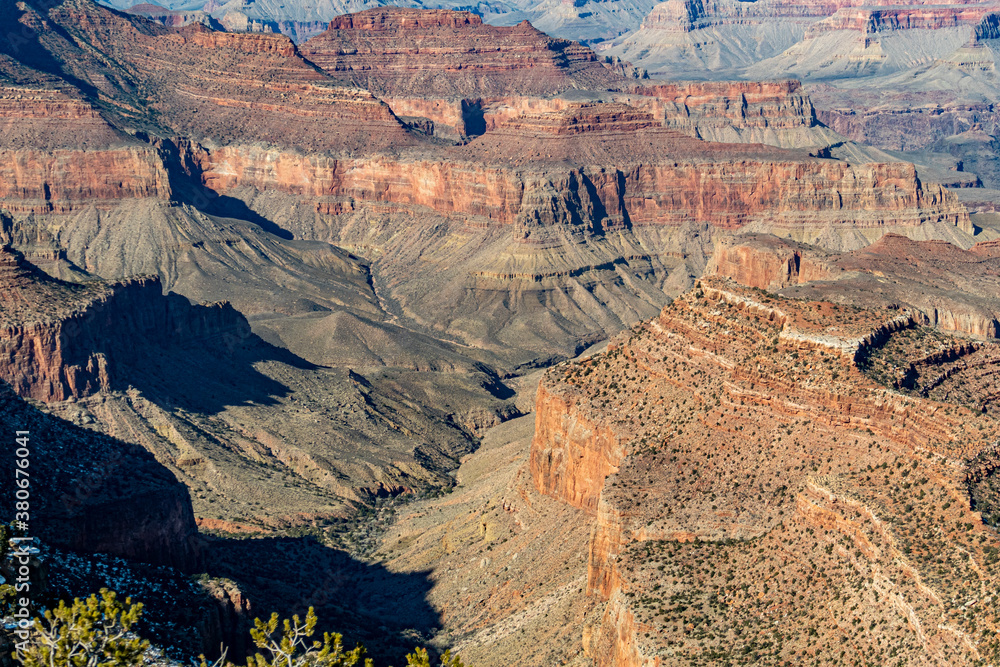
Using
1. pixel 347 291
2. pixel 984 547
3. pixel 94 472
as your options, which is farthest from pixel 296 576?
pixel 347 291

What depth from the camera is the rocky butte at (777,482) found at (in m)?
50.1

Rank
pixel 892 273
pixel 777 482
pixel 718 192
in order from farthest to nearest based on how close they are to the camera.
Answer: pixel 718 192 < pixel 892 273 < pixel 777 482

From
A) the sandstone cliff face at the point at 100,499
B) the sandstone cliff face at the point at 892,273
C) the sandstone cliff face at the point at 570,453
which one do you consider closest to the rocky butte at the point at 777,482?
the sandstone cliff face at the point at 570,453

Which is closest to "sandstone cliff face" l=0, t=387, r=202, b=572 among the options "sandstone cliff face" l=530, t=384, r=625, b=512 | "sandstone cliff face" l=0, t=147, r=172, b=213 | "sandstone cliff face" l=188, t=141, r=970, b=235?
"sandstone cliff face" l=530, t=384, r=625, b=512

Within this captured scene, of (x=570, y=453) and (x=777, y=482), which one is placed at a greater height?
(x=777, y=482)

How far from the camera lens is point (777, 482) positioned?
6050cm

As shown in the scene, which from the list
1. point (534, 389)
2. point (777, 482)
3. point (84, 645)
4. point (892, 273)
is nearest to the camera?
point (84, 645)

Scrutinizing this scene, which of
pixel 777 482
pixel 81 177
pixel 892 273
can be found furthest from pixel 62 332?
pixel 81 177

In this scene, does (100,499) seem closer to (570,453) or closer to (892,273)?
(570,453)

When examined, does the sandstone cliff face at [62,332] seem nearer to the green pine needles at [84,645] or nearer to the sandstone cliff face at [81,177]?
the green pine needles at [84,645]

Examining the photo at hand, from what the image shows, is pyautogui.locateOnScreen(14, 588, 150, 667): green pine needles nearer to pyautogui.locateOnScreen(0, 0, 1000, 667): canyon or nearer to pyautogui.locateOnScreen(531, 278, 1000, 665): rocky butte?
pyautogui.locateOnScreen(0, 0, 1000, 667): canyon

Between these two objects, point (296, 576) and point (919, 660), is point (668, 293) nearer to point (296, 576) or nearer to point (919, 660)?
point (296, 576)

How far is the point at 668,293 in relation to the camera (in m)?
172

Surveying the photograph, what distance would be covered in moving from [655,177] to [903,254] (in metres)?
56.5
